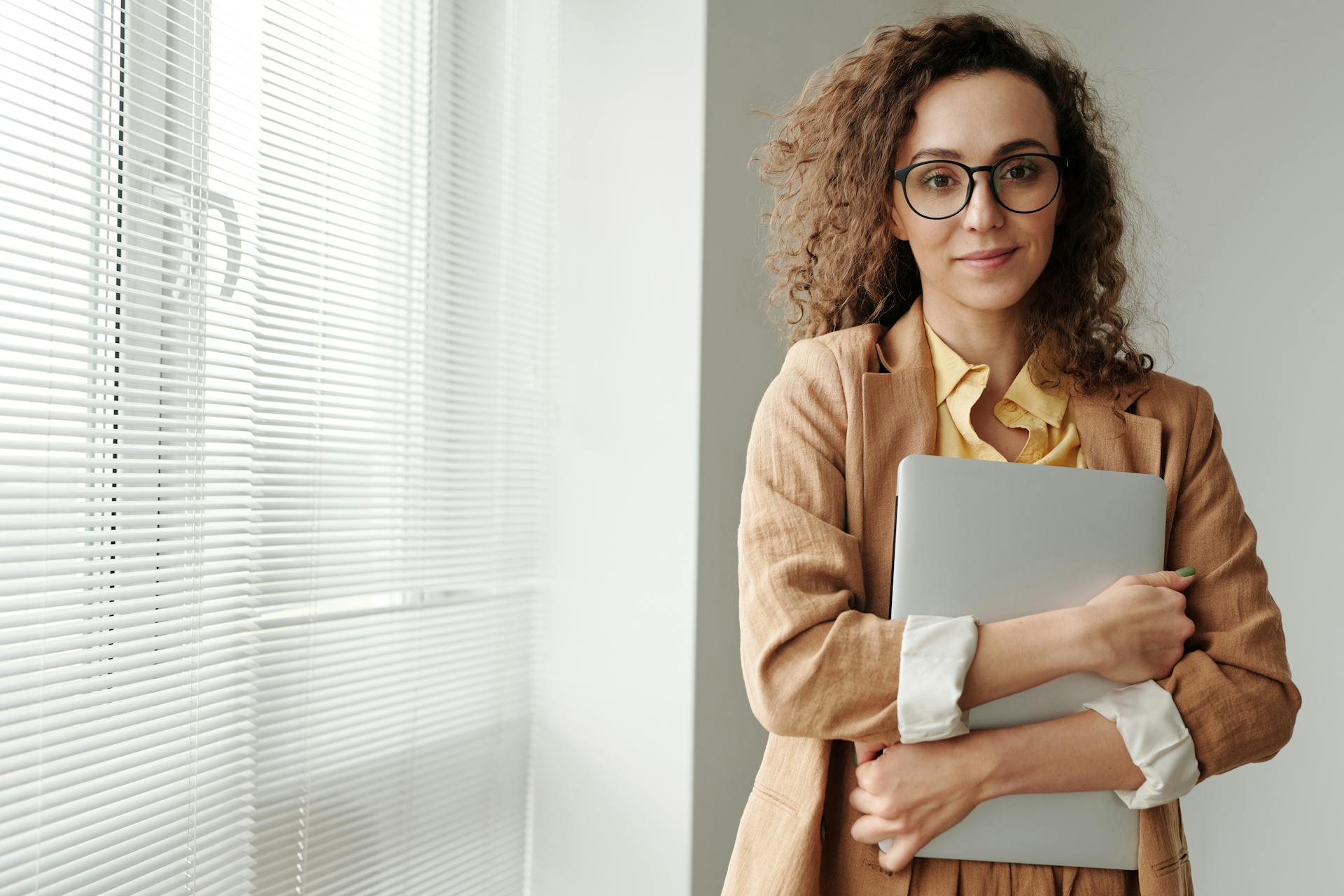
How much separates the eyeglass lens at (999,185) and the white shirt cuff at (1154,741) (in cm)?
59

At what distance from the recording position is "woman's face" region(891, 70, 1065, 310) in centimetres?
116

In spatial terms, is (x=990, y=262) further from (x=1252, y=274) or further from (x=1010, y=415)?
(x=1252, y=274)

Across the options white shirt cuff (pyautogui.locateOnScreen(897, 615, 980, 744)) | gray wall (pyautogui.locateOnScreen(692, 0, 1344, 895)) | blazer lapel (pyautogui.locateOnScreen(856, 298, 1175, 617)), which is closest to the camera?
white shirt cuff (pyautogui.locateOnScreen(897, 615, 980, 744))

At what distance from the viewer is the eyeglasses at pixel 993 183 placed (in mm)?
1162

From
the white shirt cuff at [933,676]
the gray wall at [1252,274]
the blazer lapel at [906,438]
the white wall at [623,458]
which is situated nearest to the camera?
the white shirt cuff at [933,676]

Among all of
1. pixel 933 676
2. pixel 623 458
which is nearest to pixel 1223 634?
pixel 933 676

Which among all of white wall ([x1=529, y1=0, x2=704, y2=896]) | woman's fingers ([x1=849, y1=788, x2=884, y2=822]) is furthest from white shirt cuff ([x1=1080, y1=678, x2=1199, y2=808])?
white wall ([x1=529, y1=0, x2=704, y2=896])

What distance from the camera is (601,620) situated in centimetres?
206

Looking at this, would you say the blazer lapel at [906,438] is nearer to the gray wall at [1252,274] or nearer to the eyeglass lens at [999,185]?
the eyeglass lens at [999,185]

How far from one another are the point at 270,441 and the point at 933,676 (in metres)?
1.09

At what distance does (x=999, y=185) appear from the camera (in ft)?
3.83

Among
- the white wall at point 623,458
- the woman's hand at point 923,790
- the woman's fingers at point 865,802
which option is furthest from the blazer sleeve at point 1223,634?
the white wall at point 623,458

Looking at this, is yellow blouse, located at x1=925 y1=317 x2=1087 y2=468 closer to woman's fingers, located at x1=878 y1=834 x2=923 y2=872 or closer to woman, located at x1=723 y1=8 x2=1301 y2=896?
woman, located at x1=723 y1=8 x2=1301 y2=896

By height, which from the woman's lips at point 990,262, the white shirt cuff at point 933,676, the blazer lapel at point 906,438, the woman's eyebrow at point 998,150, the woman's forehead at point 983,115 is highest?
the woman's forehead at point 983,115
